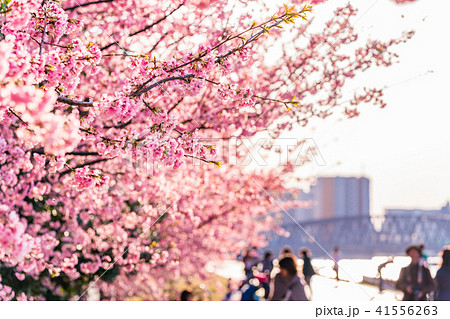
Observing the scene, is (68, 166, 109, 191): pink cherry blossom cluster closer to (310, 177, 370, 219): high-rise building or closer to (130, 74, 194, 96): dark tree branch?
(130, 74, 194, 96): dark tree branch

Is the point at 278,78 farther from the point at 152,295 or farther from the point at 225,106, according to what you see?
the point at 152,295

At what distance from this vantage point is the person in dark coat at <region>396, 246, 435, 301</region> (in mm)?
7699

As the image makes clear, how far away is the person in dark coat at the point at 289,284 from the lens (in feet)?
18.7

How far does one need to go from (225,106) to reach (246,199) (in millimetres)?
2102

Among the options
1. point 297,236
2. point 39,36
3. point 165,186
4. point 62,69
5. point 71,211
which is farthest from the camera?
point 297,236

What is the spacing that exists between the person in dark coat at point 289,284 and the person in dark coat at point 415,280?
106 inches

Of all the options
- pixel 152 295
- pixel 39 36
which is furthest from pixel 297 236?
pixel 39 36

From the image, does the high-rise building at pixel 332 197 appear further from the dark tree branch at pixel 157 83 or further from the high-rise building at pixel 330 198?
the dark tree branch at pixel 157 83

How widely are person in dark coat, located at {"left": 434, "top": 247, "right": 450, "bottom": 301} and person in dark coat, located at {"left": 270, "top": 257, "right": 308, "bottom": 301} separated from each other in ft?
9.12

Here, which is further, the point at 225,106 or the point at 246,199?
the point at 246,199

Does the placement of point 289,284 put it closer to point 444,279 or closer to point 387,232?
point 444,279

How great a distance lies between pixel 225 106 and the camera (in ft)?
19.3

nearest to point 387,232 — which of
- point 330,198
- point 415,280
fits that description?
point 330,198

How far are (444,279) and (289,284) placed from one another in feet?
→ 9.78
